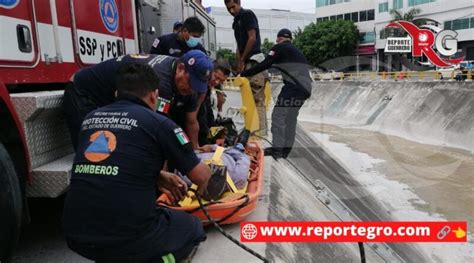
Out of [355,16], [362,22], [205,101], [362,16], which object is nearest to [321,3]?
[355,16]

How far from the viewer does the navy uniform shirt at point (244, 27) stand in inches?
210

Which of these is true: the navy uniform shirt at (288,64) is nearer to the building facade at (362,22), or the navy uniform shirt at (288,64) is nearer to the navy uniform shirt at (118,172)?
the navy uniform shirt at (118,172)

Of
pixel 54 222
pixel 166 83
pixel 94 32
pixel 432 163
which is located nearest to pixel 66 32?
pixel 94 32

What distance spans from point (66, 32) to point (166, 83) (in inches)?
44.2

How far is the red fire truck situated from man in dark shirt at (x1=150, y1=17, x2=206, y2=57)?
3.34 feet

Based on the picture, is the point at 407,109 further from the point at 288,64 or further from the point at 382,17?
the point at 382,17

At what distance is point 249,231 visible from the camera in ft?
10.5

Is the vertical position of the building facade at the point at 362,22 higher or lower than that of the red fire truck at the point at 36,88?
higher

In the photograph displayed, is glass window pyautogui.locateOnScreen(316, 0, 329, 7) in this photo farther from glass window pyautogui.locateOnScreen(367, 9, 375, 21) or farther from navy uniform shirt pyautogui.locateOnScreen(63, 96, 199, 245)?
navy uniform shirt pyautogui.locateOnScreen(63, 96, 199, 245)

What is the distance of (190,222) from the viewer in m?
2.30

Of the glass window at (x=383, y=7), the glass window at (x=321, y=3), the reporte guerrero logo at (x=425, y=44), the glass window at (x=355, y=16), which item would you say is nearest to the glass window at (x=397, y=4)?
the glass window at (x=383, y=7)

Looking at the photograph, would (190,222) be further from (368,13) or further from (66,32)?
(368,13)

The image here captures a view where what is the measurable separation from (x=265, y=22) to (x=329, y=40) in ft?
119

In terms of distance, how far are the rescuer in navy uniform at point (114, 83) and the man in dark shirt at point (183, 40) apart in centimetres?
165
